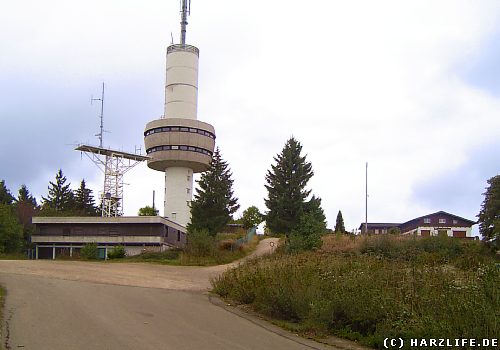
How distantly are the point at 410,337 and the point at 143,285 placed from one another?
12033mm

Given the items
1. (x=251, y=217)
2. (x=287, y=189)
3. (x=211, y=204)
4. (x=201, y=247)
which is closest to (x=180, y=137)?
(x=211, y=204)

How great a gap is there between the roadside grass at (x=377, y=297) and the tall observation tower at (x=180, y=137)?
1988 inches

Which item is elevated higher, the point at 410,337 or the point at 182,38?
the point at 182,38

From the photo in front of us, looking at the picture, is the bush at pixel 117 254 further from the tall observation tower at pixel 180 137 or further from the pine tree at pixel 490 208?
the pine tree at pixel 490 208

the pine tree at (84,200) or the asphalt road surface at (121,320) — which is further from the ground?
the pine tree at (84,200)

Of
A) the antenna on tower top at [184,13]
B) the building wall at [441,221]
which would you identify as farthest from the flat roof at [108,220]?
the building wall at [441,221]

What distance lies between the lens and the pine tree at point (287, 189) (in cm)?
4853

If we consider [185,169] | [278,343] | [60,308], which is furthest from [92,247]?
[278,343]

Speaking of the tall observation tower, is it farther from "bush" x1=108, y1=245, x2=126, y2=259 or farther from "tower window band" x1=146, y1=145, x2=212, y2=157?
"bush" x1=108, y1=245, x2=126, y2=259

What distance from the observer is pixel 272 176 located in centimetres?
5041

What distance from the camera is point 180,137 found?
6600 centimetres

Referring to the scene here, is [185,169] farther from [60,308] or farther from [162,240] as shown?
[60,308]

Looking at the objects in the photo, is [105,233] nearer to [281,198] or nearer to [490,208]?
[281,198]

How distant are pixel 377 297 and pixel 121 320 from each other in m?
5.33
